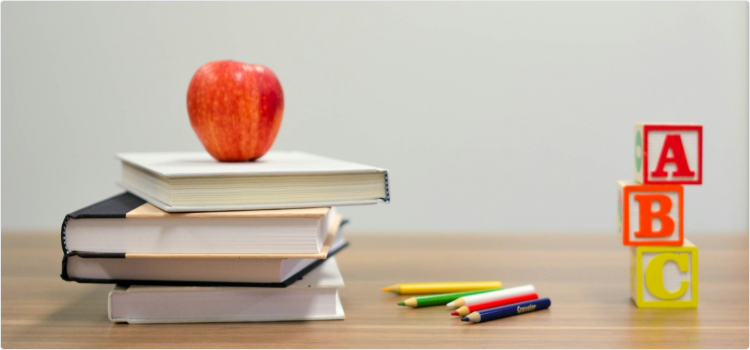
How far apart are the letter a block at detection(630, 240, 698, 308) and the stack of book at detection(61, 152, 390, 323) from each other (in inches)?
13.2

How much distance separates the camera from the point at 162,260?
0.80m

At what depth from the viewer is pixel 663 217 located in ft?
2.87

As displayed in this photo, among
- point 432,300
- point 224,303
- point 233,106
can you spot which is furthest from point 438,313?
point 233,106

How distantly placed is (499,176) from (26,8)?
4.18ft

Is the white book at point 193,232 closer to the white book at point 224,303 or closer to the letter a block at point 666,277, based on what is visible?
the white book at point 224,303

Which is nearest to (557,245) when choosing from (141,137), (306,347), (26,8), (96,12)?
(306,347)

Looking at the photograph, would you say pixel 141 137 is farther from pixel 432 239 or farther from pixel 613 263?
pixel 613 263

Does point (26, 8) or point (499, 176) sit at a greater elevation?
point (26, 8)

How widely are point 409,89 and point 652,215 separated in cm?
98

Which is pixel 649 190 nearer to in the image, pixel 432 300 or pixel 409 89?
pixel 432 300

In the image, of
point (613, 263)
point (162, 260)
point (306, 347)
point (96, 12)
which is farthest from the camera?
point (96, 12)

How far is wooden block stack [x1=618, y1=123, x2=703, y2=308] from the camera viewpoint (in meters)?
0.87

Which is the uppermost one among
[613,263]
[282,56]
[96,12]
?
[96,12]

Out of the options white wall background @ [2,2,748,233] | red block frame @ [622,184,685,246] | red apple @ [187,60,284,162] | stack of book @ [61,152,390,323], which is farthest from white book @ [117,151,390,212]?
white wall background @ [2,2,748,233]
